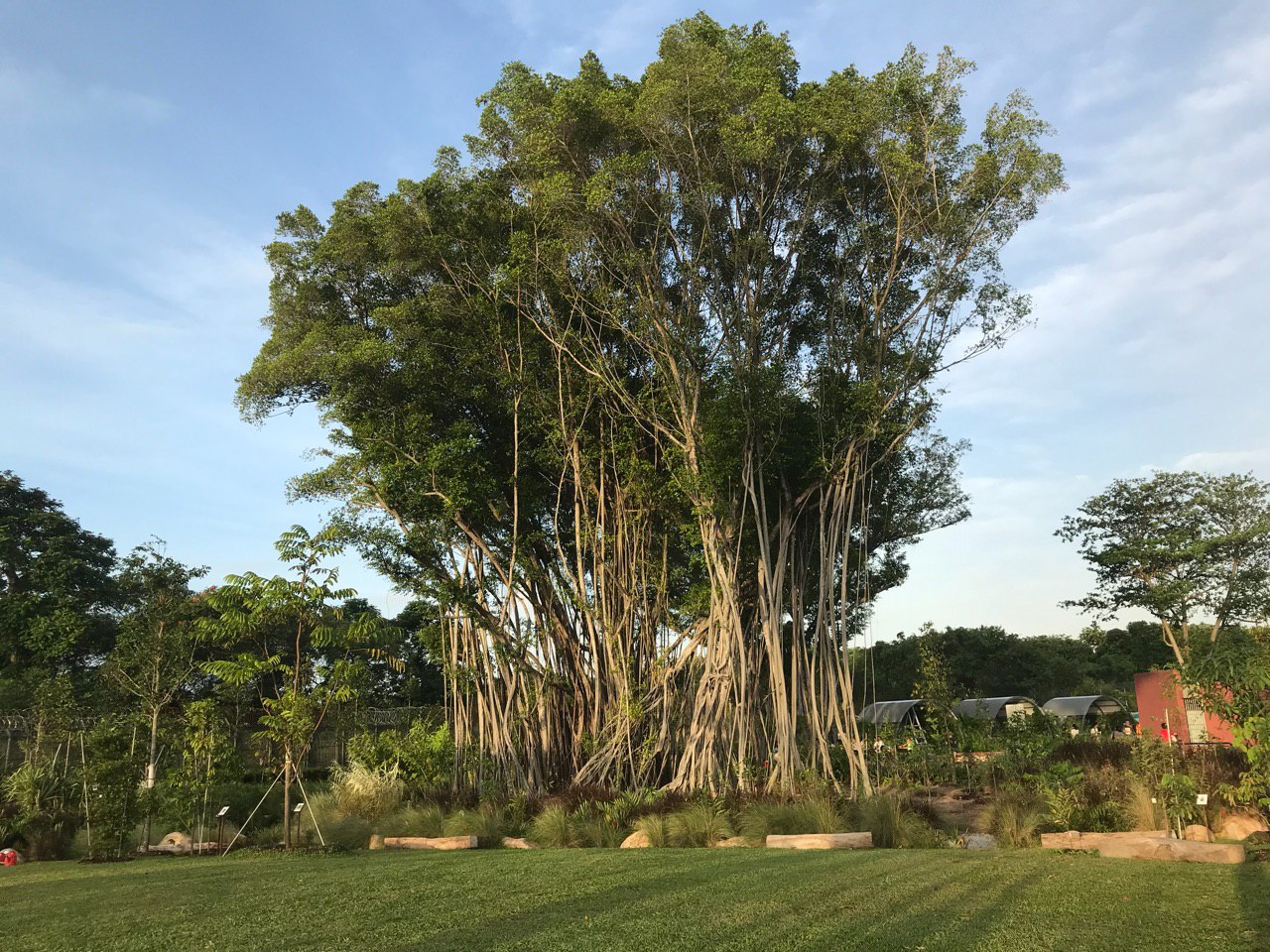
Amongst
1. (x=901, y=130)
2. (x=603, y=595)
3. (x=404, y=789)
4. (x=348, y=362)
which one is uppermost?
(x=901, y=130)

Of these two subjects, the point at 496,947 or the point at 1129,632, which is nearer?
the point at 496,947

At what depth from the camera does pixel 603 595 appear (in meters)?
12.0

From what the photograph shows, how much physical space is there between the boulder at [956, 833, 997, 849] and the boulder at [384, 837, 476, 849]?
4.27m

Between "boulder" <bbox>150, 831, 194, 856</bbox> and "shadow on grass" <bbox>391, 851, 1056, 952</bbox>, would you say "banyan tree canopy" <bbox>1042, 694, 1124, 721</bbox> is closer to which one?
"shadow on grass" <bbox>391, 851, 1056, 952</bbox>

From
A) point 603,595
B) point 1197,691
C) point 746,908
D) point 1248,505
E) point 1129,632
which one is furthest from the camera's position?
point 1129,632

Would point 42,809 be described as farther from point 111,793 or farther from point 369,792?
point 369,792

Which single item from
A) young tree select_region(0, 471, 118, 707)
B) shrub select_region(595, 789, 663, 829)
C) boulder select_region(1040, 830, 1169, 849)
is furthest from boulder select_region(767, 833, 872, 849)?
young tree select_region(0, 471, 118, 707)

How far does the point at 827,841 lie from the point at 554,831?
8.52ft

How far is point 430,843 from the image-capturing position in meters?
8.55

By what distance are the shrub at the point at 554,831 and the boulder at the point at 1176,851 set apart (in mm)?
4447

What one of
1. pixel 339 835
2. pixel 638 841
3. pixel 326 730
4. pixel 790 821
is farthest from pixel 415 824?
pixel 326 730

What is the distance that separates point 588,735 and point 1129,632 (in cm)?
2607

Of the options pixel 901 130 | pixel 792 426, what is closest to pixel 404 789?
pixel 792 426

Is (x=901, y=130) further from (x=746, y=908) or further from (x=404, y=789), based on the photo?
(x=404, y=789)
